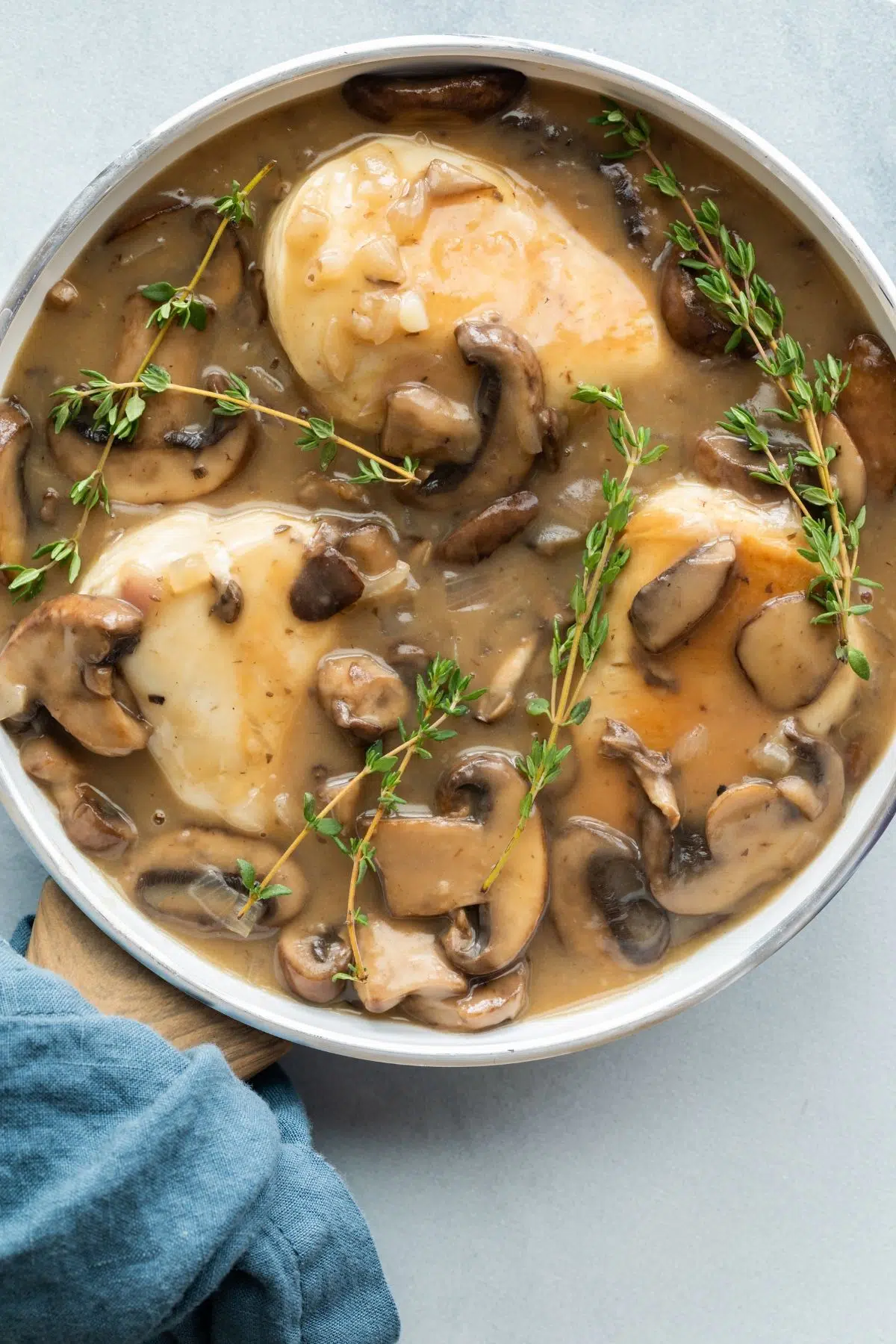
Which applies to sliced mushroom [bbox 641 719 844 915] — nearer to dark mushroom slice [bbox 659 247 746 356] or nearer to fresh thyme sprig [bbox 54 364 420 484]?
dark mushroom slice [bbox 659 247 746 356]

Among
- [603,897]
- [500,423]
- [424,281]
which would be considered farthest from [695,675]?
[424,281]

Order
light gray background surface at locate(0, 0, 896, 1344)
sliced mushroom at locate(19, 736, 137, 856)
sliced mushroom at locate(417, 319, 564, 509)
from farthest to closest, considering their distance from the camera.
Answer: light gray background surface at locate(0, 0, 896, 1344) < sliced mushroom at locate(19, 736, 137, 856) < sliced mushroom at locate(417, 319, 564, 509)

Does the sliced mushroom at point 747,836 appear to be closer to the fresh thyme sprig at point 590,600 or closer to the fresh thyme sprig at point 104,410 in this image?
the fresh thyme sprig at point 590,600

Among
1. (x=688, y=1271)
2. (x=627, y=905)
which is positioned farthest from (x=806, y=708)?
(x=688, y=1271)

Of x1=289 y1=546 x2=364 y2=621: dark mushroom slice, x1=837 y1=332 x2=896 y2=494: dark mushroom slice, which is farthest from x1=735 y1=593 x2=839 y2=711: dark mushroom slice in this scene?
x1=289 y1=546 x2=364 y2=621: dark mushroom slice

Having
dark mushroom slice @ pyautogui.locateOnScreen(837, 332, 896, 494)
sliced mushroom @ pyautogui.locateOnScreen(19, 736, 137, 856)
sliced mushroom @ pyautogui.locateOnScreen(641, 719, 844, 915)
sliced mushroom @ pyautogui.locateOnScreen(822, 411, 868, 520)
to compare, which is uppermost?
dark mushroom slice @ pyautogui.locateOnScreen(837, 332, 896, 494)

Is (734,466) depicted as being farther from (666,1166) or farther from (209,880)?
(666,1166)

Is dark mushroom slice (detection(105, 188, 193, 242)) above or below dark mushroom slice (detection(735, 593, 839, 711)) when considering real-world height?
above
